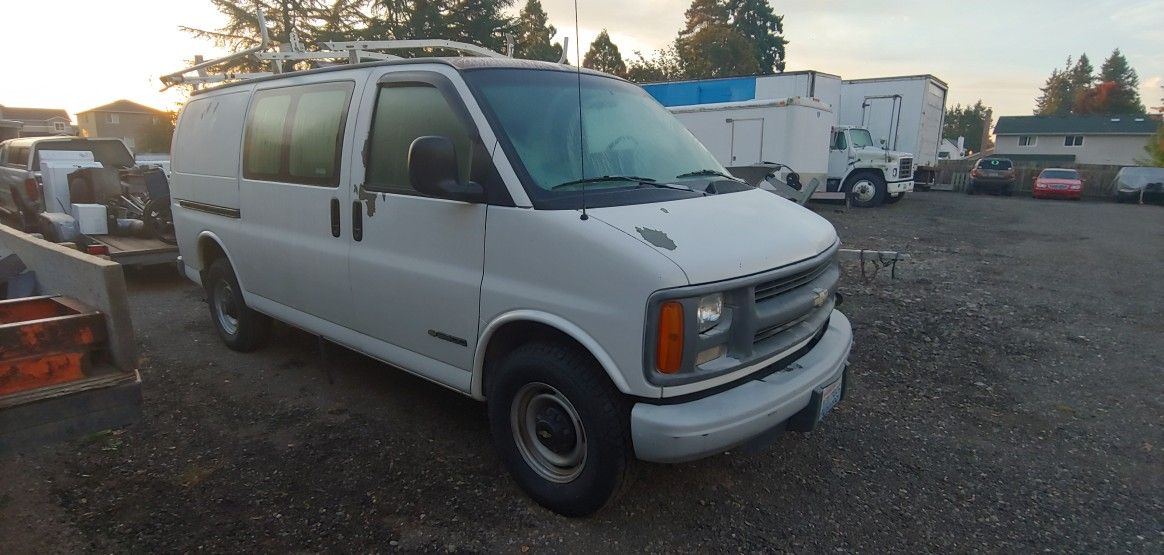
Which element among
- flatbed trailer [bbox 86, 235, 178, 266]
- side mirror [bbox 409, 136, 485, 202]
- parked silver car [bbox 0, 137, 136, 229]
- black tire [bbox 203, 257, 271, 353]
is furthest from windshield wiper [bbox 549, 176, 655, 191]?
parked silver car [bbox 0, 137, 136, 229]

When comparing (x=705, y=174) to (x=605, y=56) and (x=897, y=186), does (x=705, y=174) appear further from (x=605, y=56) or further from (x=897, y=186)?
(x=605, y=56)

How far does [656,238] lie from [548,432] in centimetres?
106

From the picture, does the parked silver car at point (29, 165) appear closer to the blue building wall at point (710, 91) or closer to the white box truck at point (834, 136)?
the white box truck at point (834, 136)

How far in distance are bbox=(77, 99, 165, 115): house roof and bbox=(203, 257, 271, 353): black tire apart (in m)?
72.5

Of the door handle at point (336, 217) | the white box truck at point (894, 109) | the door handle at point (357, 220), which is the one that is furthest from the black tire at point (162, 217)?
the white box truck at point (894, 109)

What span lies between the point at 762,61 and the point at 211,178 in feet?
206

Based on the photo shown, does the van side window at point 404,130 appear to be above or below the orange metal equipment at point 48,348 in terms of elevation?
above

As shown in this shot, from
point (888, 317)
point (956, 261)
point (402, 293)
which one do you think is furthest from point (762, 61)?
point (402, 293)

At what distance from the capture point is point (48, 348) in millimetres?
2203

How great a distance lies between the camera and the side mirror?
2877mm

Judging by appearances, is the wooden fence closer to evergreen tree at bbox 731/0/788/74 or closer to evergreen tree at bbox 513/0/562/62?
evergreen tree at bbox 513/0/562/62

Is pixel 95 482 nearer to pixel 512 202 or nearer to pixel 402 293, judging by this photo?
pixel 402 293

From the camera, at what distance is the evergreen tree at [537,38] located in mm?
38781

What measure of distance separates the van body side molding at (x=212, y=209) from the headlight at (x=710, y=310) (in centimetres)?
369
